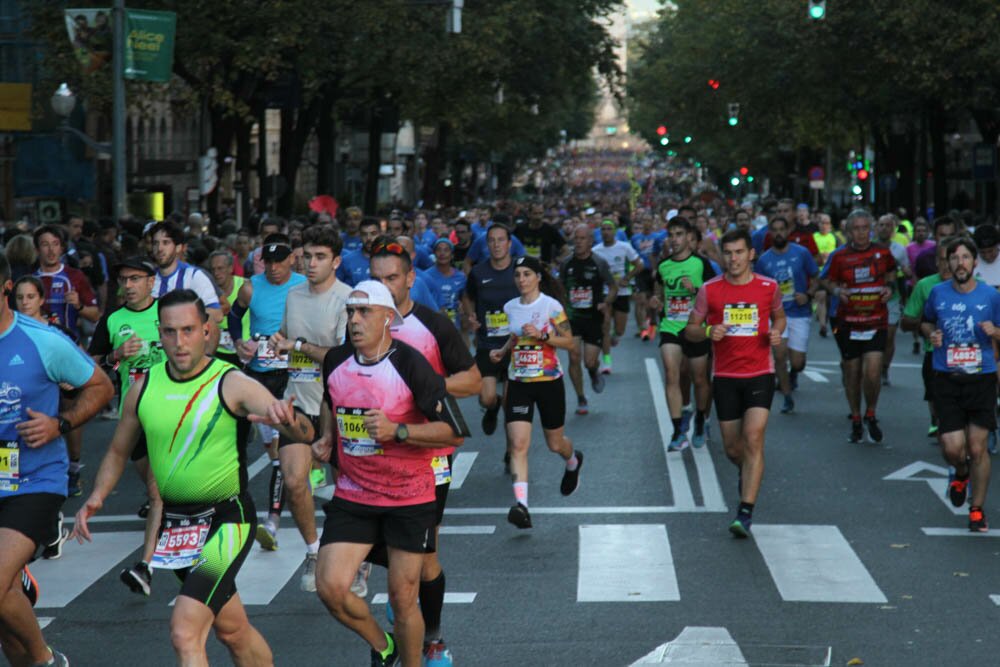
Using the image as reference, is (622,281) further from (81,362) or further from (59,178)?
(59,178)

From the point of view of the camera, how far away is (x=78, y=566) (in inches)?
432

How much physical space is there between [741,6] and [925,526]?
4042 cm

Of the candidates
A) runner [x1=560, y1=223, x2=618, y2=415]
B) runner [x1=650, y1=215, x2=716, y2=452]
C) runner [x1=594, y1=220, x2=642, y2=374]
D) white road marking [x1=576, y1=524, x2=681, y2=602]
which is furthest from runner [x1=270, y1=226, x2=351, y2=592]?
runner [x1=594, y1=220, x2=642, y2=374]

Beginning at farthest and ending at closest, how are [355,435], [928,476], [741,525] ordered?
[928,476]
[741,525]
[355,435]

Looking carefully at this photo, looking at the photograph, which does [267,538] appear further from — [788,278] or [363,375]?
[788,278]

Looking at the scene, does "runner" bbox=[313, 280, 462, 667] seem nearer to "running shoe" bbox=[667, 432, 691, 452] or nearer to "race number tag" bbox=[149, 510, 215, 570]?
"race number tag" bbox=[149, 510, 215, 570]

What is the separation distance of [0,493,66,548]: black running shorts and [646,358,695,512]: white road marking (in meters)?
5.96

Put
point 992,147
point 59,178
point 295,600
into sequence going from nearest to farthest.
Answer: point 295,600, point 992,147, point 59,178

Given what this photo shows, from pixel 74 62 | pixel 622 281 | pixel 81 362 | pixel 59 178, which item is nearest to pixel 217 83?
pixel 74 62

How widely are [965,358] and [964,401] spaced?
0.90 ft

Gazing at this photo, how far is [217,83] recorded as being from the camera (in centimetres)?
3195

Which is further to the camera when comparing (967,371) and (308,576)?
(967,371)

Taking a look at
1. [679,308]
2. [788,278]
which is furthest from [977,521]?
[788,278]

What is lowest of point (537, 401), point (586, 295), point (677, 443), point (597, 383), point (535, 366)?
point (677, 443)
